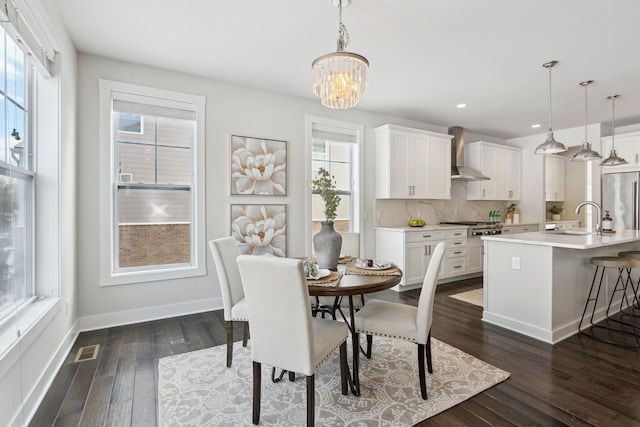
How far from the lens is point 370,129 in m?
4.82

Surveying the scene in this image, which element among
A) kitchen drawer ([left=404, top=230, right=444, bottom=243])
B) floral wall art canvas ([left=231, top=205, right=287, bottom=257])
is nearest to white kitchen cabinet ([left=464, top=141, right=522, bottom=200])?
kitchen drawer ([left=404, top=230, right=444, bottom=243])

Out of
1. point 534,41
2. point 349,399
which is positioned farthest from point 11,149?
point 534,41

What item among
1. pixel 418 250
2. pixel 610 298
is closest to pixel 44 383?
pixel 418 250

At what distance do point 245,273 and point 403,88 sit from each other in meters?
3.25

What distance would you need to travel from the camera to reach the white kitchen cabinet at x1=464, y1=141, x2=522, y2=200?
18.9ft

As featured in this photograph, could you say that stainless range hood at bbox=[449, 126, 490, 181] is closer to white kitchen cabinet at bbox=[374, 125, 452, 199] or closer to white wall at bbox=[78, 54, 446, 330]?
white kitchen cabinet at bbox=[374, 125, 452, 199]

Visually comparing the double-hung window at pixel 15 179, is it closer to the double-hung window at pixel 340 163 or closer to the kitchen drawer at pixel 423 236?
the double-hung window at pixel 340 163

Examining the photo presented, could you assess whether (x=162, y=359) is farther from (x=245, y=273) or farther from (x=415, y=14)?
(x=415, y=14)

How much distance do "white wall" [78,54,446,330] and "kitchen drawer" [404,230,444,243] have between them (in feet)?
1.99

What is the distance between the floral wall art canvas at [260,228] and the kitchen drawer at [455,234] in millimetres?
2579

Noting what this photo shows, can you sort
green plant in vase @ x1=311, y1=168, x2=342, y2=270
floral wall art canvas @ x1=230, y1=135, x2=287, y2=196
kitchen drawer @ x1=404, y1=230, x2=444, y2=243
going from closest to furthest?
1. green plant in vase @ x1=311, y1=168, x2=342, y2=270
2. floral wall art canvas @ x1=230, y1=135, x2=287, y2=196
3. kitchen drawer @ x1=404, y1=230, x2=444, y2=243

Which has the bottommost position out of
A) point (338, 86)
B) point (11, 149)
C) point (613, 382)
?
point (613, 382)

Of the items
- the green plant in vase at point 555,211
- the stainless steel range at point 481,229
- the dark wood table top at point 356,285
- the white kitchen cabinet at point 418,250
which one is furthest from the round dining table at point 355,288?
the green plant in vase at point 555,211

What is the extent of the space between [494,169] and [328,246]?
16.2 feet
